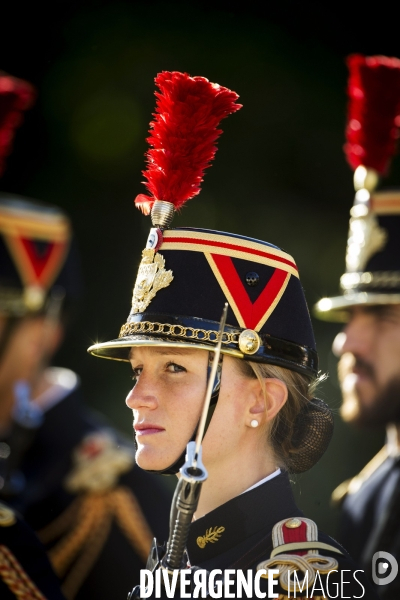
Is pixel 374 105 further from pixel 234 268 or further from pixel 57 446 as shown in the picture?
pixel 57 446

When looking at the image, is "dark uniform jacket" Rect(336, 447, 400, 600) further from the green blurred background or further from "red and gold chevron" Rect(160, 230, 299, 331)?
"red and gold chevron" Rect(160, 230, 299, 331)

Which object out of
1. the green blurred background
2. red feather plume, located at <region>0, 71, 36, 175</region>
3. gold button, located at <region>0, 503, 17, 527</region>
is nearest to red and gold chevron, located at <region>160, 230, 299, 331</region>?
gold button, located at <region>0, 503, 17, 527</region>

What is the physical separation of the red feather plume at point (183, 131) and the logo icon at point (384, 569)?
7.25 ft

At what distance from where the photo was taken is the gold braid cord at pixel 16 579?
12.2ft

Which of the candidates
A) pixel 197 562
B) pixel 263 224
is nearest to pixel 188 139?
pixel 197 562

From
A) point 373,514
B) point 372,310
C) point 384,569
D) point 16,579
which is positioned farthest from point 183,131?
point 373,514

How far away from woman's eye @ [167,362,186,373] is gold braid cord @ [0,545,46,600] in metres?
1.14

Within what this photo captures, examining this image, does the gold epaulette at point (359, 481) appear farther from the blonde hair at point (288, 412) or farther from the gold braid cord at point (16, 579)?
the gold braid cord at point (16, 579)

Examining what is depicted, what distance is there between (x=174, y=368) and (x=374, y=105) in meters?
2.69

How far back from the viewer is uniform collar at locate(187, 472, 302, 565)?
327 cm

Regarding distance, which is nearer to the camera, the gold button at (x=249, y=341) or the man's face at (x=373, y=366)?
the gold button at (x=249, y=341)

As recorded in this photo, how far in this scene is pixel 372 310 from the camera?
5.94 m

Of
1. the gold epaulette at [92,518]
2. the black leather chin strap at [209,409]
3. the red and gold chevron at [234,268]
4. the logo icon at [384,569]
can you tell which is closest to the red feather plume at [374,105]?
the red and gold chevron at [234,268]

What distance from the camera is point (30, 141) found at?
9375 millimetres
